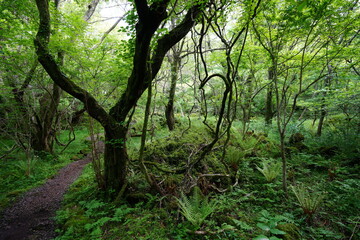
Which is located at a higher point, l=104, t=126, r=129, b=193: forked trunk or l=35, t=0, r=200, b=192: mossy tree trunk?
l=35, t=0, r=200, b=192: mossy tree trunk

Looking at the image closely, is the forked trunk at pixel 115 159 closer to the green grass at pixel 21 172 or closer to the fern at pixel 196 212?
the fern at pixel 196 212

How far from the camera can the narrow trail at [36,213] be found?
3525mm

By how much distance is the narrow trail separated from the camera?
353 centimetres

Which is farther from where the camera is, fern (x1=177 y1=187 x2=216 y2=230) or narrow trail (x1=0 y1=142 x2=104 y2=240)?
narrow trail (x1=0 y1=142 x2=104 y2=240)

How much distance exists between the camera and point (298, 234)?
8.16 feet

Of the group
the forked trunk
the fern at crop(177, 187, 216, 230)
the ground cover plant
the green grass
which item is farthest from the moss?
the green grass

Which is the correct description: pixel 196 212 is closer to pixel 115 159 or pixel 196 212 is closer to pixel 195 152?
pixel 195 152

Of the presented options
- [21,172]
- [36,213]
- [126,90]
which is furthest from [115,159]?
[21,172]

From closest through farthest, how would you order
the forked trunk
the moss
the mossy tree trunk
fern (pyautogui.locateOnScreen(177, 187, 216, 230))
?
the moss → fern (pyautogui.locateOnScreen(177, 187, 216, 230)) → the mossy tree trunk → the forked trunk

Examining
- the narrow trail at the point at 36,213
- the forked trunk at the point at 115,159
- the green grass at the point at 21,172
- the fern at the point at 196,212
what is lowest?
the narrow trail at the point at 36,213

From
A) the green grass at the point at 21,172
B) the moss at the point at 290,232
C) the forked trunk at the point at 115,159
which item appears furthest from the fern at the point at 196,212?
the green grass at the point at 21,172

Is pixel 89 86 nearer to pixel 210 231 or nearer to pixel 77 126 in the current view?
pixel 210 231

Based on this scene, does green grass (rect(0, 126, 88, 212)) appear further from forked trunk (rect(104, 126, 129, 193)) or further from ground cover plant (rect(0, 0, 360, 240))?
forked trunk (rect(104, 126, 129, 193))

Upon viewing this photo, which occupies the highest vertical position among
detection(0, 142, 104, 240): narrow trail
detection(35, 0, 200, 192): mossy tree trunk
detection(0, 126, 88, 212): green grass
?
detection(35, 0, 200, 192): mossy tree trunk
